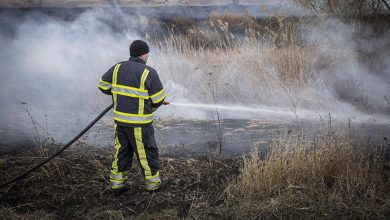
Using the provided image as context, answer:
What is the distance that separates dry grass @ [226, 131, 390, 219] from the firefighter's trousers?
86 cm

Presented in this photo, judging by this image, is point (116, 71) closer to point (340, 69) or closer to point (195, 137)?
point (195, 137)

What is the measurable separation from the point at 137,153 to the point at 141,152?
0.04 m

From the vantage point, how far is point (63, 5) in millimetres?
13898

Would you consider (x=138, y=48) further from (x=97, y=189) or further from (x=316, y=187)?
(x=316, y=187)

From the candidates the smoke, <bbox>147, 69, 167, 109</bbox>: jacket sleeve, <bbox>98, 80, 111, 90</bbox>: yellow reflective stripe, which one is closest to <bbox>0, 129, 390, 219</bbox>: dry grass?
<bbox>147, 69, 167, 109</bbox>: jacket sleeve

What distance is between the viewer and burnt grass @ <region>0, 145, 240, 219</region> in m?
3.94

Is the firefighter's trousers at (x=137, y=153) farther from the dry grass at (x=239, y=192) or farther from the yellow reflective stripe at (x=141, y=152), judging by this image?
the dry grass at (x=239, y=192)

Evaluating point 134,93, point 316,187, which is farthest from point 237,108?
point 134,93

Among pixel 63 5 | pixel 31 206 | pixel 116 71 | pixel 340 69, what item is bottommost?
pixel 31 206

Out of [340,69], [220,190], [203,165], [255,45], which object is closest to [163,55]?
[255,45]

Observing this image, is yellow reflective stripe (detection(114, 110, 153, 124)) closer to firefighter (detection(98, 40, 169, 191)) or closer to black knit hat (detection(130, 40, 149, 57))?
firefighter (detection(98, 40, 169, 191))

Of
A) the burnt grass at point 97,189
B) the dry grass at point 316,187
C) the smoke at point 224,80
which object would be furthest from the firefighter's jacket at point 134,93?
the smoke at point 224,80

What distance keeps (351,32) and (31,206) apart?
783cm

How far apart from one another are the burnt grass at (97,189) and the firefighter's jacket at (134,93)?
870mm
